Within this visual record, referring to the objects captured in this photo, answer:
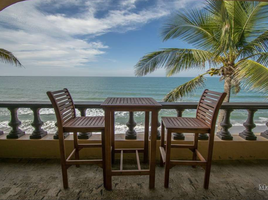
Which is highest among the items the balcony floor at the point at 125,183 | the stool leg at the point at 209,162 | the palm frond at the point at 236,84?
the palm frond at the point at 236,84

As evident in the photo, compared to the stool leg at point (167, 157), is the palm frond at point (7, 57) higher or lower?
higher

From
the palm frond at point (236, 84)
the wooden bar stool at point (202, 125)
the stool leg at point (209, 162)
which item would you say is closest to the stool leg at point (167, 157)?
the wooden bar stool at point (202, 125)

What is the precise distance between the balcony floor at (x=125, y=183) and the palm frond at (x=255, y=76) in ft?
7.78

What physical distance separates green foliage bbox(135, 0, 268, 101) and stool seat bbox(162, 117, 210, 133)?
2.98 m

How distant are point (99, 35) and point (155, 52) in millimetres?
25871

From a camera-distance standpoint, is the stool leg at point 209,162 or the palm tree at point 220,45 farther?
the palm tree at point 220,45

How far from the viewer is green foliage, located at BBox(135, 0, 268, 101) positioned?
363 centimetres

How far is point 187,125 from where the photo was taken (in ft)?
4.49

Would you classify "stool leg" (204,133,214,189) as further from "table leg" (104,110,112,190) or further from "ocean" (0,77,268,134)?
"ocean" (0,77,268,134)

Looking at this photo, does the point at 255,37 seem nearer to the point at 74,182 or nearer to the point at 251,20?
the point at 251,20

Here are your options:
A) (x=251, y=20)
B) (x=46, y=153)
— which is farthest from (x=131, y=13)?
(x=46, y=153)

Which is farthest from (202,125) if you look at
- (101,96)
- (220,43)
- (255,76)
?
(101,96)

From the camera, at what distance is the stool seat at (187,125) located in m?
1.30

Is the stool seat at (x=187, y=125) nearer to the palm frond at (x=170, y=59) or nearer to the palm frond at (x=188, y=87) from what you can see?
the palm frond at (x=170, y=59)
